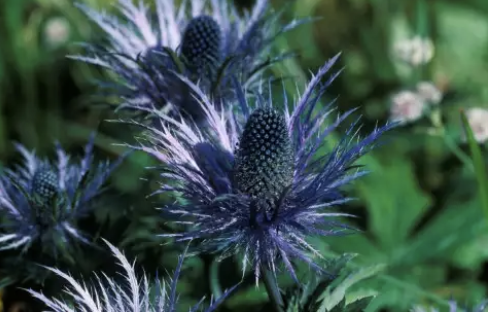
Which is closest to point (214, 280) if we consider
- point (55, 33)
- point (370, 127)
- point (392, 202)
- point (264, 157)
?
point (264, 157)

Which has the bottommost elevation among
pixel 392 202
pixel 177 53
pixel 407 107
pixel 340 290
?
pixel 340 290

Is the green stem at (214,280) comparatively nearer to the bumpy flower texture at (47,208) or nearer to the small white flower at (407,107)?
the bumpy flower texture at (47,208)

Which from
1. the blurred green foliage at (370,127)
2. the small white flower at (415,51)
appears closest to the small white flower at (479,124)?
the blurred green foliage at (370,127)

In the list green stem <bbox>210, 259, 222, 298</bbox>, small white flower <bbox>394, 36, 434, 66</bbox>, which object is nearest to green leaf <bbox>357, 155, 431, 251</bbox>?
small white flower <bbox>394, 36, 434, 66</bbox>

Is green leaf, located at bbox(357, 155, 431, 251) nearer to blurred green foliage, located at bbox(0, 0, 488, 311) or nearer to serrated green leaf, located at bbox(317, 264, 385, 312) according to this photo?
blurred green foliage, located at bbox(0, 0, 488, 311)

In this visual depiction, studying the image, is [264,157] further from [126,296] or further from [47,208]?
[47,208]

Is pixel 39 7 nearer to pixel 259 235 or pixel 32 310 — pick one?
pixel 32 310

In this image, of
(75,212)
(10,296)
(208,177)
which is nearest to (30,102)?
(10,296)
